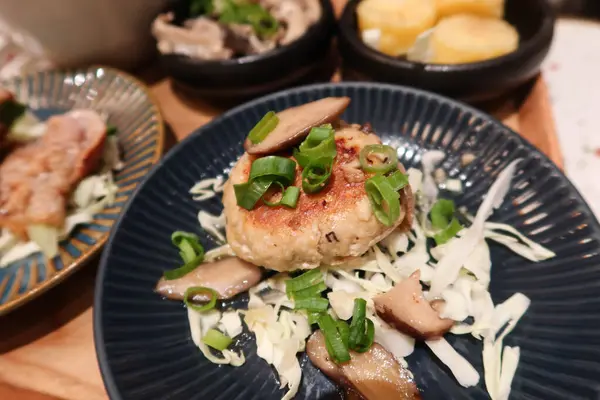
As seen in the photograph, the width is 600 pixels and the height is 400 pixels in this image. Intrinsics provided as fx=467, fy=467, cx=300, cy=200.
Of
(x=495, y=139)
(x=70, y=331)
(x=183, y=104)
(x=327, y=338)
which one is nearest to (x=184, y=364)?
(x=327, y=338)

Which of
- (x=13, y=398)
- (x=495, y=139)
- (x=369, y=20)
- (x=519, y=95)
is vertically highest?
(x=369, y=20)

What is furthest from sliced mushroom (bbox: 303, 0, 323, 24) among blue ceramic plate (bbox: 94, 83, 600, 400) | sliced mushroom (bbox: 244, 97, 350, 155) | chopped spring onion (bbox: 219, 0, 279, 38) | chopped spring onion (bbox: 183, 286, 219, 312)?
chopped spring onion (bbox: 183, 286, 219, 312)

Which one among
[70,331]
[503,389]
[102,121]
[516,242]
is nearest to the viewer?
[503,389]

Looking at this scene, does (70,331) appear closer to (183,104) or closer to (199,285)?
(199,285)

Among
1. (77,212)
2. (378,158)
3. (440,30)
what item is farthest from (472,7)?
(77,212)

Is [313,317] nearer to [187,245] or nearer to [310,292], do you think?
[310,292]

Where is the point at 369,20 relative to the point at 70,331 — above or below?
above

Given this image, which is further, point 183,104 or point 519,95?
point 183,104
